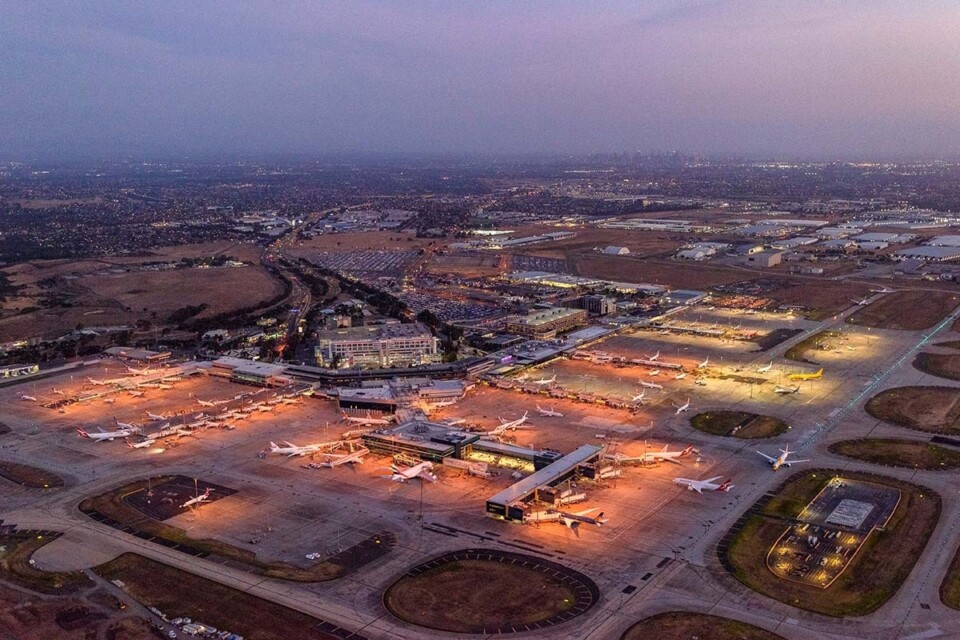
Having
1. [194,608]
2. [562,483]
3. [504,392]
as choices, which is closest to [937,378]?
[504,392]

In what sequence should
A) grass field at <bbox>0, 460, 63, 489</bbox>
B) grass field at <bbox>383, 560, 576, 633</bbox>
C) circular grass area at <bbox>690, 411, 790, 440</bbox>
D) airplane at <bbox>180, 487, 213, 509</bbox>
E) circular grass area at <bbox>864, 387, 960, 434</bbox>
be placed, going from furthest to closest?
circular grass area at <bbox>864, 387, 960, 434</bbox>, circular grass area at <bbox>690, 411, 790, 440</bbox>, grass field at <bbox>0, 460, 63, 489</bbox>, airplane at <bbox>180, 487, 213, 509</bbox>, grass field at <bbox>383, 560, 576, 633</bbox>

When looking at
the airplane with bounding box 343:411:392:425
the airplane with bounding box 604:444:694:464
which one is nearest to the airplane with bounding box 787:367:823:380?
the airplane with bounding box 604:444:694:464

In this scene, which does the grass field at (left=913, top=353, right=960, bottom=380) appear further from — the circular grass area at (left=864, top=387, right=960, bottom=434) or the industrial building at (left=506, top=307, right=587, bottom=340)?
the industrial building at (left=506, top=307, right=587, bottom=340)

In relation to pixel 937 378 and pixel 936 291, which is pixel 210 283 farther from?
pixel 936 291

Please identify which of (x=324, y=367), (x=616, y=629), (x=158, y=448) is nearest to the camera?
(x=616, y=629)

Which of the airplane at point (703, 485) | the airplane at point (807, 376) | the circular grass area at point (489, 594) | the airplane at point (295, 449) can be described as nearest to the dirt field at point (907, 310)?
the airplane at point (807, 376)

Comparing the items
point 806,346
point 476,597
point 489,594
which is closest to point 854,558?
point 489,594
